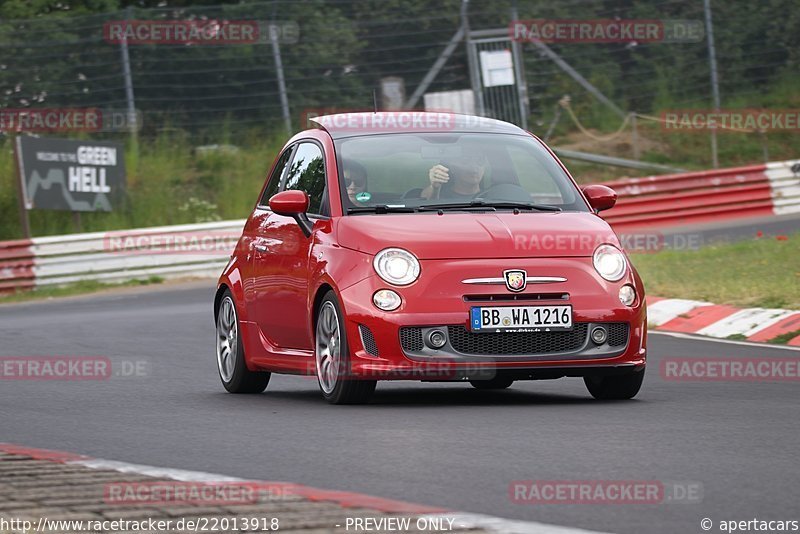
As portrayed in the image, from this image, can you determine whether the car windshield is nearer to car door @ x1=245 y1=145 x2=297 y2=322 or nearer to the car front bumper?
the car front bumper

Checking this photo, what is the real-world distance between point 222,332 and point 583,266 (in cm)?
316

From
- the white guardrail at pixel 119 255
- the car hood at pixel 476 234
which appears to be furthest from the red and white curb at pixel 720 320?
the white guardrail at pixel 119 255

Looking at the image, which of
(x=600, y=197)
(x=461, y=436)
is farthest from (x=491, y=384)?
(x=461, y=436)

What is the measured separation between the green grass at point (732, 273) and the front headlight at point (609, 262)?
5477mm

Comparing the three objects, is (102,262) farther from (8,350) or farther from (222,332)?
(222,332)

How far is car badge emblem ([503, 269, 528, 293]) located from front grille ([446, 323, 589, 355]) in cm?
25

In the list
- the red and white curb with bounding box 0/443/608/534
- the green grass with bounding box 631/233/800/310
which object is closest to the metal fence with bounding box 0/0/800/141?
the green grass with bounding box 631/233/800/310

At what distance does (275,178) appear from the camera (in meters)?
11.5

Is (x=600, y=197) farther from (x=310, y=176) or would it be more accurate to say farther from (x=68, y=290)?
(x=68, y=290)

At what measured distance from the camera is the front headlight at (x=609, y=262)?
379 inches

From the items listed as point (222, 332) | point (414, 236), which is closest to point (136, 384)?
point (222, 332)

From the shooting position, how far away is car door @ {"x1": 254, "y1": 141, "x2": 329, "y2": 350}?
33.5 ft

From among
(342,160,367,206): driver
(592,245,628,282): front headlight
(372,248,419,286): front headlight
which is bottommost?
(592,245,628,282): front headlight

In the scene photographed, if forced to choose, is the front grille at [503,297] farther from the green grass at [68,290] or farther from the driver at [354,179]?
the green grass at [68,290]
